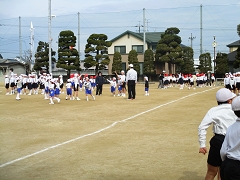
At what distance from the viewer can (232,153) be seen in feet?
13.3

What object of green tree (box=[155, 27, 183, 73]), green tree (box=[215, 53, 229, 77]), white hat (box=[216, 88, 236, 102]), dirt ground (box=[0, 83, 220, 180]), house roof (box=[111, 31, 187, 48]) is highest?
house roof (box=[111, 31, 187, 48])

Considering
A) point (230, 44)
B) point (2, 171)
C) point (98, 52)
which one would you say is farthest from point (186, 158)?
point (230, 44)

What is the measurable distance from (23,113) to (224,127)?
12.1m

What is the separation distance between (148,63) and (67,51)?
13.0 m

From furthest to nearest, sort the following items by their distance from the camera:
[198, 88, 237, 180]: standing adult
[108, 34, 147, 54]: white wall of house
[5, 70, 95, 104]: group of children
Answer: [108, 34, 147, 54]: white wall of house → [5, 70, 95, 104]: group of children → [198, 88, 237, 180]: standing adult

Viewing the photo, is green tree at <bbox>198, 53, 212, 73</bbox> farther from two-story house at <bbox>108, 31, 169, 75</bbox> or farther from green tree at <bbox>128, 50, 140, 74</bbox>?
green tree at <bbox>128, 50, 140, 74</bbox>

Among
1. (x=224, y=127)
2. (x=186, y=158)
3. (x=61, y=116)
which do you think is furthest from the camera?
(x=61, y=116)

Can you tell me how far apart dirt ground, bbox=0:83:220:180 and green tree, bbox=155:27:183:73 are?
42.5 metres

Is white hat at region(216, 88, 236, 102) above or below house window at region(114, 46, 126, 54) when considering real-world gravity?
below

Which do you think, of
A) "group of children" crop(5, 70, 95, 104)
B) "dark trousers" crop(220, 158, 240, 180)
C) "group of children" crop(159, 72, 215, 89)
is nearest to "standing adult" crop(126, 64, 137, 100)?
"group of children" crop(5, 70, 95, 104)

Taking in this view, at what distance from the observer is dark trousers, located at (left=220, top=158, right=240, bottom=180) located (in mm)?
3920

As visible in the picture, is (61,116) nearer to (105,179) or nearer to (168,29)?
(105,179)

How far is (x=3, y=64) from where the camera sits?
202ft

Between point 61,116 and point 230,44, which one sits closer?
point 61,116
